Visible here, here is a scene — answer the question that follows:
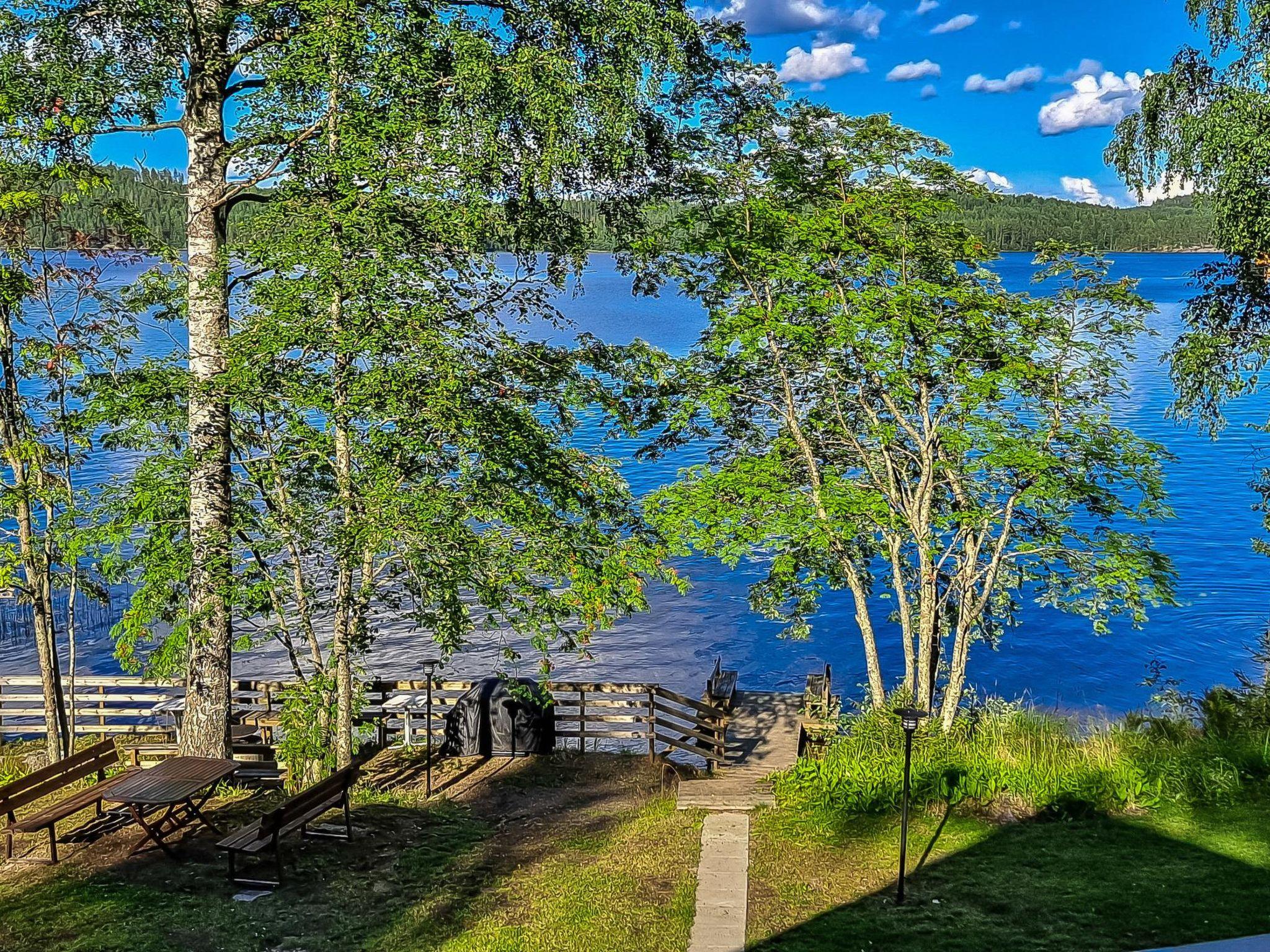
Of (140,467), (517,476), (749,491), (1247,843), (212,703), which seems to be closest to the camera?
(1247,843)

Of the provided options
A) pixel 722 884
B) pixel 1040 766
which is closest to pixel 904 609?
pixel 1040 766

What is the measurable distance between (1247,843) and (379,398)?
9841mm

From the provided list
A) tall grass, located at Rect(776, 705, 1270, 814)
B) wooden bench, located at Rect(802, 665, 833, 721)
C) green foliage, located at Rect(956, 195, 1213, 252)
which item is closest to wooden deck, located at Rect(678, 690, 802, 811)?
wooden bench, located at Rect(802, 665, 833, 721)

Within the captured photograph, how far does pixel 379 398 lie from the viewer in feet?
33.2

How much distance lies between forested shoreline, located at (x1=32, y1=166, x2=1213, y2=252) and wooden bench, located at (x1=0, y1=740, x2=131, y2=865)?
6.17 m

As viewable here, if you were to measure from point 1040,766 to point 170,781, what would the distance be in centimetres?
941

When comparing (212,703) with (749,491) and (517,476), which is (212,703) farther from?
(749,491)

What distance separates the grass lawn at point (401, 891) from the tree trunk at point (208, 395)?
150 centimetres

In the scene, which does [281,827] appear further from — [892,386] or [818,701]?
[892,386]

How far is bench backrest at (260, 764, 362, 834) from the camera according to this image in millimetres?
9031

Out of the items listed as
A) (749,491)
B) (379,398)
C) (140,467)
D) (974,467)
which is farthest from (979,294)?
(140,467)

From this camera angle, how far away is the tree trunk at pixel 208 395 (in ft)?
35.7

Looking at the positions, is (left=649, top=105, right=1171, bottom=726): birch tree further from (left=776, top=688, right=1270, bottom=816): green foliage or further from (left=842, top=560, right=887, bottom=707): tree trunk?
(left=776, top=688, right=1270, bottom=816): green foliage

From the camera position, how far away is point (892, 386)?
44.8 ft
